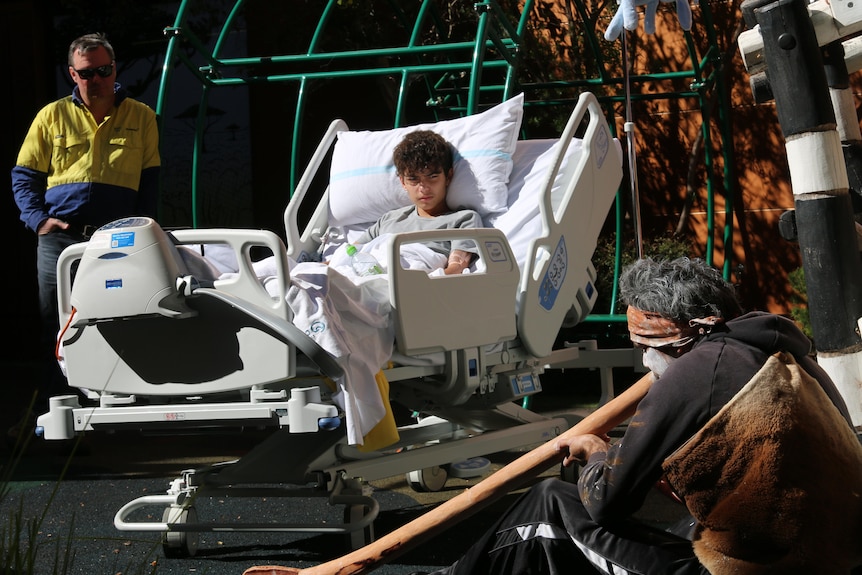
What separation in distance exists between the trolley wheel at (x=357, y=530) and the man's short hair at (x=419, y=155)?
61.4 inches

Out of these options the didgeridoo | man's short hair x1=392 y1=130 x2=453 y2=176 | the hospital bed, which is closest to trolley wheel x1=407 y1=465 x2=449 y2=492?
the hospital bed

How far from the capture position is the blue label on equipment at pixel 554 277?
4.35 m

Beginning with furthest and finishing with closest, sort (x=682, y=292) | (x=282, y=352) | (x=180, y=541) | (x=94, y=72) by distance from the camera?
(x=94, y=72), (x=180, y=541), (x=282, y=352), (x=682, y=292)

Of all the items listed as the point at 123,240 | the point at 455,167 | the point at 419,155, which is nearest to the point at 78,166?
the point at 419,155

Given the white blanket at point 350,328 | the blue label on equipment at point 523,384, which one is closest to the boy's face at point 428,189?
the blue label on equipment at point 523,384

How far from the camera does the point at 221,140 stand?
929cm

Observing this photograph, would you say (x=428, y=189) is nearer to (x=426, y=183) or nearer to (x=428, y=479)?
(x=426, y=183)

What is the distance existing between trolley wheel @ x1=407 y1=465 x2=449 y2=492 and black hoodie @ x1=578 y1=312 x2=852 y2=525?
8.16ft

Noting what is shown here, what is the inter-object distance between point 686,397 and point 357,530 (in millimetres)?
1746

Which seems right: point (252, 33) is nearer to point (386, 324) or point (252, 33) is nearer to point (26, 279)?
point (26, 279)

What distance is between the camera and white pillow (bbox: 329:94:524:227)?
15.5ft

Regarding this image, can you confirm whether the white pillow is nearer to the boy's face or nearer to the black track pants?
the boy's face

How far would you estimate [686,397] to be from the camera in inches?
86.0

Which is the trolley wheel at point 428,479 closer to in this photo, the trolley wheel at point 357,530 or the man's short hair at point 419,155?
the trolley wheel at point 357,530
